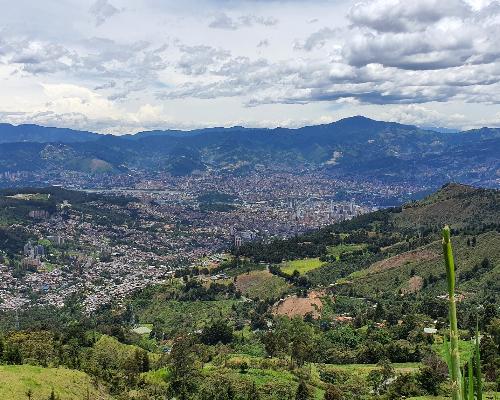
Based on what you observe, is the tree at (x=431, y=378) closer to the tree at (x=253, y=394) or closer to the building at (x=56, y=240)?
the tree at (x=253, y=394)

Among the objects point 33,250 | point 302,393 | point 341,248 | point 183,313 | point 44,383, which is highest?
point 44,383

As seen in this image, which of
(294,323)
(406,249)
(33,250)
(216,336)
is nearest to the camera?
(216,336)

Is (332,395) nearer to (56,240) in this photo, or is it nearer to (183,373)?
(183,373)

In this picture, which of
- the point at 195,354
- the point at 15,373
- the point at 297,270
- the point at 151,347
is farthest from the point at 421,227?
the point at 15,373

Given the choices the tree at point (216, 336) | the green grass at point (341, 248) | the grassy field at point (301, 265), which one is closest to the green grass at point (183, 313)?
the tree at point (216, 336)

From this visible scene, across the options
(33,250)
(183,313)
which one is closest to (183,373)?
(183,313)

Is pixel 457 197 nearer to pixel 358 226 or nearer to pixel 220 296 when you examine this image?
pixel 358 226

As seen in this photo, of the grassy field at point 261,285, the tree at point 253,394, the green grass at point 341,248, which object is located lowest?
the grassy field at point 261,285

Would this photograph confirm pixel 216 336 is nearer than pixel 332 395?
No
